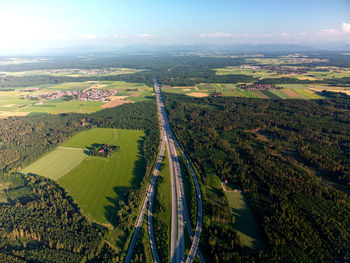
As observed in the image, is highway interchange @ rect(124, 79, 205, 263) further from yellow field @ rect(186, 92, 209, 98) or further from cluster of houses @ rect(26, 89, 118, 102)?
cluster of houses @ rect(26, 89, 118, 102)

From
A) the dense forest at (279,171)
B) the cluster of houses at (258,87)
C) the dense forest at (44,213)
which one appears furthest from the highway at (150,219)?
the cluster of houses at (258,87)

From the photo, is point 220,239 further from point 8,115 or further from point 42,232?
point 8,115

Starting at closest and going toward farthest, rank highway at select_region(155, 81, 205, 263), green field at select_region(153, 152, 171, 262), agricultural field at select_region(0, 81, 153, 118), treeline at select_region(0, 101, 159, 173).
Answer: highway at select_region(155, 81, 205, 263), green field at select_region(153, 152, 171, 262), treeline at select_region(0, 101, 159, 173), agricultural field at select_region(0, 81, 153, 118)

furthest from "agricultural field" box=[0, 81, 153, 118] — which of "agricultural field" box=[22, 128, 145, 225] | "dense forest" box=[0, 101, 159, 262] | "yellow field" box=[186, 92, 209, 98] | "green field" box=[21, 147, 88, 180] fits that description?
"green field" box=[21, 147, 88, 180]

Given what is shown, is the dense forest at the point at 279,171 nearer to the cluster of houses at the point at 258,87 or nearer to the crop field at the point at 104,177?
the crop field at the point at 104,177

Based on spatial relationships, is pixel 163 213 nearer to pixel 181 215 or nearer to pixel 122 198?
pixel 181 215

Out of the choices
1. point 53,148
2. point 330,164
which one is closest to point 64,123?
point 53,148

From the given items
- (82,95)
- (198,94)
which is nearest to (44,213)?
(198,94)
